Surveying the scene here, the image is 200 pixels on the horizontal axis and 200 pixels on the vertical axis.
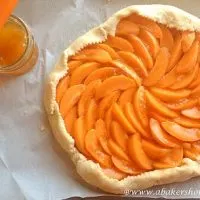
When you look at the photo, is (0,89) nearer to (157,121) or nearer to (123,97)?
(123,97)

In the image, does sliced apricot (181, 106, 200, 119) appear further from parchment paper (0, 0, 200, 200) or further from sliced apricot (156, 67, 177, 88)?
parchment paper (0, 0, 200, 200)

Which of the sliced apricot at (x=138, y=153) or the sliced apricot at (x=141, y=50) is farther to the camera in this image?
the sliced apricot at (x=141, y=50)

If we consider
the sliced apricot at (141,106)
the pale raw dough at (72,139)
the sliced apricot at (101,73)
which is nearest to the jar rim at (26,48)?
the pale raw dough at (72,139)

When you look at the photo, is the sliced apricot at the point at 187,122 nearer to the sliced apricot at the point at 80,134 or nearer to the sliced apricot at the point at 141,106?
the sliced apricot at the point at 141,106

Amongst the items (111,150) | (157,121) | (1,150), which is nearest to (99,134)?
(111,150)

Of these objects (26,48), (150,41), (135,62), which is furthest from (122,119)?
(26,48)

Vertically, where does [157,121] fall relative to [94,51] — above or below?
below

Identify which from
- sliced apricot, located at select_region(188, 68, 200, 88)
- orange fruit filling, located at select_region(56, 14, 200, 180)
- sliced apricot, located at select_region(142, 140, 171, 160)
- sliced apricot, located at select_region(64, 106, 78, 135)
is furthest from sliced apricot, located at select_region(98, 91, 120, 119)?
sliced apricot, located at select_region(188, 68, 200, 88)
